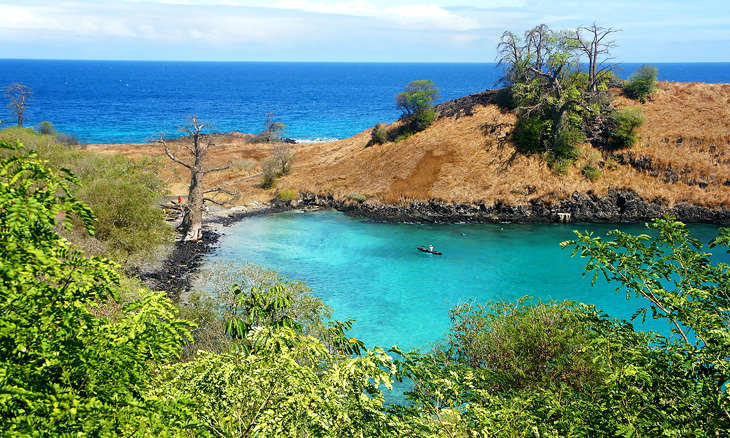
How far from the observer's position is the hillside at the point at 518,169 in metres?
53.3

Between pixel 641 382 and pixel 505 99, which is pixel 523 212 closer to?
pixel 505 99

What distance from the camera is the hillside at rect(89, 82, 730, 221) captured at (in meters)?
53.3

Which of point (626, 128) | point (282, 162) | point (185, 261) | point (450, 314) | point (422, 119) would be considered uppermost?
point (422, 119)

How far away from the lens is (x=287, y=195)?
195 ft

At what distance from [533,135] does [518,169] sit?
581 cm

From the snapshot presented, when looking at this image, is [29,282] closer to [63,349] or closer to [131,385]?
[63,349]

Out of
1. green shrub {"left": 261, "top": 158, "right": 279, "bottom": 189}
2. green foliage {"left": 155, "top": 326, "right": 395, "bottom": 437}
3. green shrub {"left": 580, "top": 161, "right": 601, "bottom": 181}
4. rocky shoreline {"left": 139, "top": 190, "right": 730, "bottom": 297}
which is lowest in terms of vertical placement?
rocky shoreline {"left": 139, "top": 190, "right": 730, "bottom": 297}

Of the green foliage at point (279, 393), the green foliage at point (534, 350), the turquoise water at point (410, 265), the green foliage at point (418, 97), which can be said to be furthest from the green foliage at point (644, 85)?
the green foliage at point (279, 393)

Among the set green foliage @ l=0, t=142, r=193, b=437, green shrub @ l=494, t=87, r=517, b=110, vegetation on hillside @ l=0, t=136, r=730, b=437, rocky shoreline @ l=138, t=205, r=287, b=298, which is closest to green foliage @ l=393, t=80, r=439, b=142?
green shrub @ l=494, t=87, r=517, b=110

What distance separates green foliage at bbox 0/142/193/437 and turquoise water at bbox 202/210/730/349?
22898mm

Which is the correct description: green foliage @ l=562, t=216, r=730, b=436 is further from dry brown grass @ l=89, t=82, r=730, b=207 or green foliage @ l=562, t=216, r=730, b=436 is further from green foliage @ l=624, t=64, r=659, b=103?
green foliage @ l=624, t=64, r=659, b=103

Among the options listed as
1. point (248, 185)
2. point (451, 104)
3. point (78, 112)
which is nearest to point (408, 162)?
point (451, 104)

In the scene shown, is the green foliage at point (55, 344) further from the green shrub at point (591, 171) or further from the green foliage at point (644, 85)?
the green foliage at point (644, 85)

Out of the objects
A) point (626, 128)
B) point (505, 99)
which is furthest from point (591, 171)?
point (505, 99)
